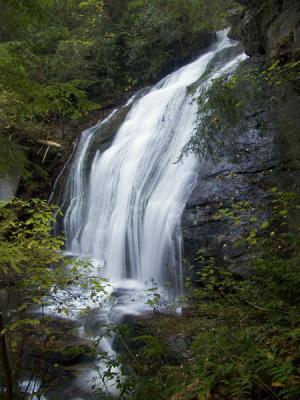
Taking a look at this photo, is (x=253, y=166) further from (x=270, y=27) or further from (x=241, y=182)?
(x=270, y=27)

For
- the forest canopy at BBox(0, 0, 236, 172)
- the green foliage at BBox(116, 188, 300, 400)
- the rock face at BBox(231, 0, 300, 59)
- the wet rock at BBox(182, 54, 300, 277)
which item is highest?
the forest canopy at BBox(0, 0, 236, 172)

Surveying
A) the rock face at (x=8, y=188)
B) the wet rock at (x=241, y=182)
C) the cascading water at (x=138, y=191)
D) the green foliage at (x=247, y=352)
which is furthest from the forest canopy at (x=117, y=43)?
the green foliage at (x=247, y=352)

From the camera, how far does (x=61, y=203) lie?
12609mm

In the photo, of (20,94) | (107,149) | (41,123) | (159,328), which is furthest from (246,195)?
(41,123)

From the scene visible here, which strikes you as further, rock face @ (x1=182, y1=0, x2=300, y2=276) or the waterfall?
the waterfall

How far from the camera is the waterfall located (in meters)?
8.61

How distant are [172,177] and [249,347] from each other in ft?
21.7

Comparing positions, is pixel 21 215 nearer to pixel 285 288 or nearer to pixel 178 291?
pixel 178 291

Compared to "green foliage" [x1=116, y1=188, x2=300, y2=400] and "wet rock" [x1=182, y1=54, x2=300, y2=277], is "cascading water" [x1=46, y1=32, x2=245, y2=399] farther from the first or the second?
"green foliage" [x1=116, y1=188, x2=300, y2=400]

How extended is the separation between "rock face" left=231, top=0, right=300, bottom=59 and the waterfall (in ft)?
4.99

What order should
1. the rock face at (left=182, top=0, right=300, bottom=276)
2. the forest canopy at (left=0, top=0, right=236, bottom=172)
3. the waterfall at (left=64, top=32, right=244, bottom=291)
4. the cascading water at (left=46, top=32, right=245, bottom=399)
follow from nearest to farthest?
1. the rock face at (left=182, top=0, right=300, bottom=276)
2. the cascading water at (left=46, top=32, right=245, bottom=399)
3. the waterfall at (left=64, top=32, right=244, bottom=291)
4. the forest canopy at (left=0, top=0, right=236, bottom=172)

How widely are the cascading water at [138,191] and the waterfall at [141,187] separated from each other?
22 mm

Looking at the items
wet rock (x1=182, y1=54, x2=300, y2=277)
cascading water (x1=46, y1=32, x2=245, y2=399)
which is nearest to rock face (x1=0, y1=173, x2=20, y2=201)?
cascading water (x1=46, y1=32, x2=245, y2=399)

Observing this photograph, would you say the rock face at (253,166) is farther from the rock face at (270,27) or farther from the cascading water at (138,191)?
the cascading water at (138,191)
